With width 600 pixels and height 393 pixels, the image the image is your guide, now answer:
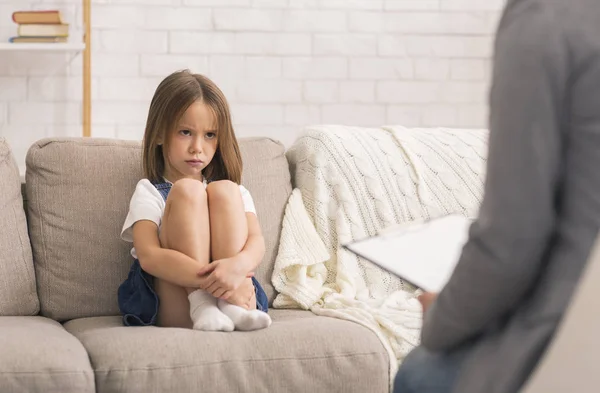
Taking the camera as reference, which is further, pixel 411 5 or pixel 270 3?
pixel 411 5

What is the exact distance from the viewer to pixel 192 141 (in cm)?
231

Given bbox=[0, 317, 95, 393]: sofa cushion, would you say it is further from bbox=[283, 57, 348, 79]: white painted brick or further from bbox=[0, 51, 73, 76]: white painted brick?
bbox=[283, 57, 348, 79]: white painted brick

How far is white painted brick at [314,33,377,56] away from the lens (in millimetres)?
3760

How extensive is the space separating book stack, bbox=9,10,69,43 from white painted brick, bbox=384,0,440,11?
1322 mm

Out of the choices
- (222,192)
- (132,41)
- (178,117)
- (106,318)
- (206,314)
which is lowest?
(106,318)

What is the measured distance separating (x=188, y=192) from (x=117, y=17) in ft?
5.66

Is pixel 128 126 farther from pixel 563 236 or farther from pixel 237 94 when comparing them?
pixel 563 236

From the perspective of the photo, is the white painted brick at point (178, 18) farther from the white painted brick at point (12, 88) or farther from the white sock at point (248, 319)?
the white sock at point (248, 319)

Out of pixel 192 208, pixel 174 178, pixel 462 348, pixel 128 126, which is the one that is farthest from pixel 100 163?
pixel 462 348

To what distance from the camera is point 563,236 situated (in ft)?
2.89

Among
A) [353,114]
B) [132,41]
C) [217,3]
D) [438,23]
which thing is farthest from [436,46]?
[132,41]

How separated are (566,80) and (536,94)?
0.03 metres

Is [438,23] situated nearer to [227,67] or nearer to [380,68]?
[380,68]

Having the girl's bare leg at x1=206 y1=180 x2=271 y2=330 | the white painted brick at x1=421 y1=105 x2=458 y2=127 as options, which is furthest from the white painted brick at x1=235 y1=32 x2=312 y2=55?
the girl's bare leg at x1=206 y1=180 x2=271 y2=330
